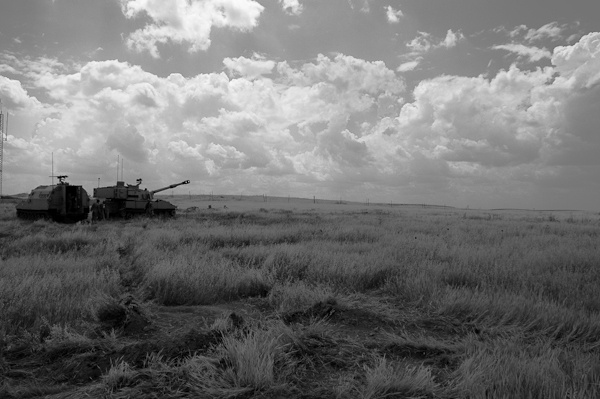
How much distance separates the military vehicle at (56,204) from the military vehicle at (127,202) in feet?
4.79

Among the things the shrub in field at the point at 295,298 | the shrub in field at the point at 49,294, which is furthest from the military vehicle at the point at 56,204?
the shrub in field at the point at 295,298

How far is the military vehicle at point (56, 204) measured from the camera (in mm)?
25922

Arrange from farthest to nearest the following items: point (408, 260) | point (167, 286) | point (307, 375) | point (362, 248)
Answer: point (362, 248)
point (408, 260)
point (167, 286)
point (307, 375)

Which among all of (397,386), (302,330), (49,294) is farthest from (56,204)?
(397,386)

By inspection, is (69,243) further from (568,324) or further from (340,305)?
(568,324)

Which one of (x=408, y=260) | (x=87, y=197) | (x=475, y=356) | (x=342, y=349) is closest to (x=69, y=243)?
(x=408, y=260)

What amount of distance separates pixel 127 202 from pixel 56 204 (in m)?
4.33

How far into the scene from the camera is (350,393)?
3.43 metres

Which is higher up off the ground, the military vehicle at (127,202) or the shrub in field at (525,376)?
the military vehicle at (127,202)

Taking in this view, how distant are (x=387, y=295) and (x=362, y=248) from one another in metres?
4.97

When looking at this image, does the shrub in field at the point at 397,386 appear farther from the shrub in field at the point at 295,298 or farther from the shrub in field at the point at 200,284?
the shrub in field at the point at 200,284

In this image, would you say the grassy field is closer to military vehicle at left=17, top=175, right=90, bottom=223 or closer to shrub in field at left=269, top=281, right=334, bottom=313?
shrub in field at left=269, top=281, right=334, bottom=313

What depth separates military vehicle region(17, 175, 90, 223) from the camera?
1021 inches

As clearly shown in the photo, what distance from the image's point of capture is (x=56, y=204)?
2628cm
